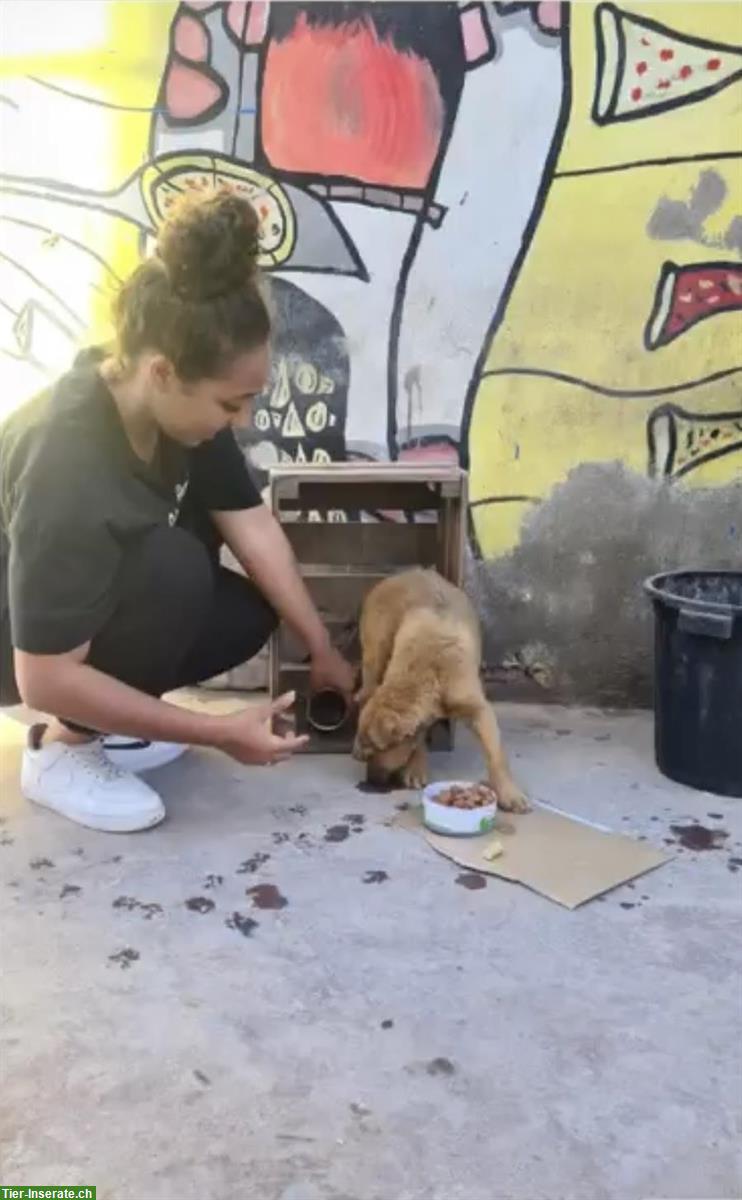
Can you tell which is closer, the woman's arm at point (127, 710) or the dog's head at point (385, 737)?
the woman's arm at point (127, 710)

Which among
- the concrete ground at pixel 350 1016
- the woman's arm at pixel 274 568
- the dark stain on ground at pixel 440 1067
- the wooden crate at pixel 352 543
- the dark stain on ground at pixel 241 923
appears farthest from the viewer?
the wooden crate at pixel 352 543

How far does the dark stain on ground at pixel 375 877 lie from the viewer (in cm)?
216

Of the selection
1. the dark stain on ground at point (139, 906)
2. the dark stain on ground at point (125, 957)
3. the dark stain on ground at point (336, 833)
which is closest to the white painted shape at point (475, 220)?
the dark stain on ground at point (336, 833)

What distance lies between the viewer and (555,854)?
2246 mm

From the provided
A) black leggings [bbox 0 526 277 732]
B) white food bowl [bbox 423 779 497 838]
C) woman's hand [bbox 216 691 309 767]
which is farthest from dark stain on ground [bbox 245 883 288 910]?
black leggings [bbox 0 526 277 732]

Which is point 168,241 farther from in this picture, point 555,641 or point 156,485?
point 555,641

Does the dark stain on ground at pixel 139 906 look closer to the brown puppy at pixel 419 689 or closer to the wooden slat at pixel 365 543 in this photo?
the brown puppy at pixel 419 689

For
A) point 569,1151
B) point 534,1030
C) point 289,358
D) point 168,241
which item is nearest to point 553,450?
point 289,358

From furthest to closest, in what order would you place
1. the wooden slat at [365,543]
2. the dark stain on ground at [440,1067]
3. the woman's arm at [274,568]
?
the wooden slat at [365,543] < the woman's arm at [274,568] < the dark stain on ground at [440,1067]

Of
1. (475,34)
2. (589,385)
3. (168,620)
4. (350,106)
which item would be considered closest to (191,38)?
(350,106)

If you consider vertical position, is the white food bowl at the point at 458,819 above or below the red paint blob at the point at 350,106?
below

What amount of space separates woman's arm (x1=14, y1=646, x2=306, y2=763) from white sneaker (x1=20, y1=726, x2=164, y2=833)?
1.20 feet

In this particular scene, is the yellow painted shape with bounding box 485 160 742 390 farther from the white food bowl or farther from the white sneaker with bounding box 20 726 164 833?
the white sneaker with bounding box 20 726 164 833

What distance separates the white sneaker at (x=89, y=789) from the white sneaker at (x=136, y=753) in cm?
16
